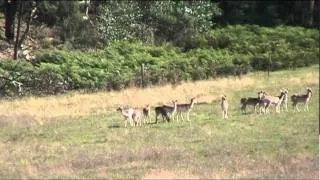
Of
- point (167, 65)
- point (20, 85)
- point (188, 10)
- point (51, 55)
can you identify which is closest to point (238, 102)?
point (167, 65)

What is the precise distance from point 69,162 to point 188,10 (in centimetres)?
2516

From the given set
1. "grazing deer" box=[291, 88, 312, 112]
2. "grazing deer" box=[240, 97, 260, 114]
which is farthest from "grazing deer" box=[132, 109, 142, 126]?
"grazing deer" box=[291, 88, 312, 112]

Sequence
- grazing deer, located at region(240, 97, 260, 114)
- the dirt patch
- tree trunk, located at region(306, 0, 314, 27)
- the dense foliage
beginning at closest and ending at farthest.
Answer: the dirt patch
the dense foliage
grazing deer, located at region(240, 97, 260, 114)
tree trunk, located at region(306, 0, 314, 27)

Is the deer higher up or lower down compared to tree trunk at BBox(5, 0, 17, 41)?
lower down

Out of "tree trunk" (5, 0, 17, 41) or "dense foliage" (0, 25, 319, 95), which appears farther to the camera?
"dense foliage" (0, 25, 319, 95)

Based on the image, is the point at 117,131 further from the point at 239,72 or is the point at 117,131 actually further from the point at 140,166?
the point at 239,72

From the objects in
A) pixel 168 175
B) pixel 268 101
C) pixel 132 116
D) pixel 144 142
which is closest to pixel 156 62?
pixel 268 101

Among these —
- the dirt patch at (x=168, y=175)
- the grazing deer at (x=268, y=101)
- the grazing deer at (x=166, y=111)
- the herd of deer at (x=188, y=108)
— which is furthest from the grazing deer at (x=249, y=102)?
the dirt patch at (x=168, y=175)

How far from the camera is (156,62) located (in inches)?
1091

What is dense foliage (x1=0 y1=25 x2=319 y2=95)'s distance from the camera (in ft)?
71.2

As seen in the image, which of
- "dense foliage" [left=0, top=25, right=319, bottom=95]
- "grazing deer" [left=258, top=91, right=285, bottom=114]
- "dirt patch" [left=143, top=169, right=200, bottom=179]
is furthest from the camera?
"grazing deer" [left=258, top=91, right=285, bottom=114]

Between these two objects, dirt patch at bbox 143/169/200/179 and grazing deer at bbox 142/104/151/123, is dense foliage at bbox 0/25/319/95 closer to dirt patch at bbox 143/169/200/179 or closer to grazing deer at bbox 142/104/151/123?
grazing deer at bbox 142/104/151/123

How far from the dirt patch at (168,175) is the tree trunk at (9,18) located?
6271 mm

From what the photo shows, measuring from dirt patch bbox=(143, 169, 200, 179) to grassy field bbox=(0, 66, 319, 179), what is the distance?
0.7 inches
